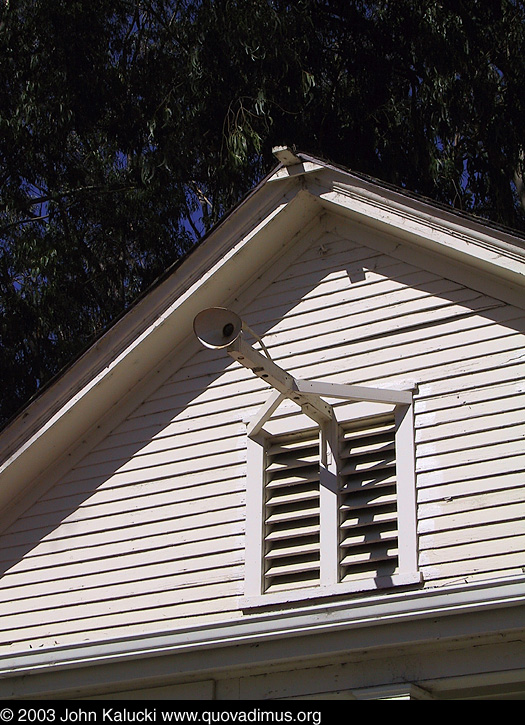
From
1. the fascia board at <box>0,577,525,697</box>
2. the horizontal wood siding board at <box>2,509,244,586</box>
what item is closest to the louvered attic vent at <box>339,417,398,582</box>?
the fascia board at <box>0,577,525,697</box>

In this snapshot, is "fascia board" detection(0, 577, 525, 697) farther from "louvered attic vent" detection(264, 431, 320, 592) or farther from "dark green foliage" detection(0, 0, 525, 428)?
"dark green foliage" detection(0, 0, 525, 428)

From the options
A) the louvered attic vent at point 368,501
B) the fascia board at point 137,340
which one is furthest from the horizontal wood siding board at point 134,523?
the louvered attic vent at point 368,501

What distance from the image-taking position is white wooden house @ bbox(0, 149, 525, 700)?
6.61 metres

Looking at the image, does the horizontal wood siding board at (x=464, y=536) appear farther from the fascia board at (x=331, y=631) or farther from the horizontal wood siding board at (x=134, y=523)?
the horizontal wood siding board at (x=134, y=523)

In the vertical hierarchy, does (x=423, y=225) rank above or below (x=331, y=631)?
above

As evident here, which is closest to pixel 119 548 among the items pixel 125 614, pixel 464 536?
pixel 125 614

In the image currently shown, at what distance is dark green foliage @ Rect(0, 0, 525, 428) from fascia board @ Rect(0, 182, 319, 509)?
668 centimetres

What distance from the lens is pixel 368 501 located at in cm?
764

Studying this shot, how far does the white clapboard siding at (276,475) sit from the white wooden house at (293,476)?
0.02m

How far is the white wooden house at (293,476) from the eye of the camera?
6.61 meters

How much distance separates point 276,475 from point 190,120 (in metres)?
10.0

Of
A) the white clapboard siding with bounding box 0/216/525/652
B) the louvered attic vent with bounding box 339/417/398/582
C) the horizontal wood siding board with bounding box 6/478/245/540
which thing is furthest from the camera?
the horizontal wood siding board with bounding box 6/478/245/540

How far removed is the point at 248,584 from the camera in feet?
24.8

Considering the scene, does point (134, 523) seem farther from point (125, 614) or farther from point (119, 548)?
point (125, 614)
